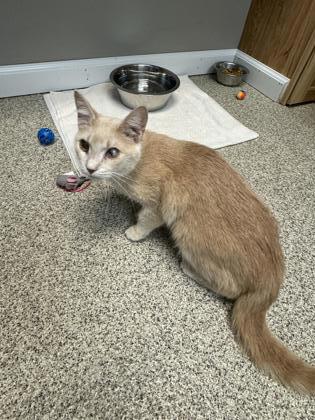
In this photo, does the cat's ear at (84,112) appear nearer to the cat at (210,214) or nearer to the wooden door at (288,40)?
the cat at (210,214)

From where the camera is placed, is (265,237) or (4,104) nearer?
(265,237)

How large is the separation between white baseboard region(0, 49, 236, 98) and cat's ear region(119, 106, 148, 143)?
112 centimetres

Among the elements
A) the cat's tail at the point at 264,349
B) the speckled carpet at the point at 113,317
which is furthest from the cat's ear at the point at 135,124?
the cat's tail at the point at 264,349

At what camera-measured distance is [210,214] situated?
0.77m

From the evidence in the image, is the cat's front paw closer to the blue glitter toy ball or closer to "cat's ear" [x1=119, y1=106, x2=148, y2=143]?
"cat's ear" [x1=119, y1=106, x2=148, y2=143]

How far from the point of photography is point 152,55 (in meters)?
1.84

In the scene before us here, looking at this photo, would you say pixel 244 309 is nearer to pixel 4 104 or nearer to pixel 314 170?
pixel 314 170

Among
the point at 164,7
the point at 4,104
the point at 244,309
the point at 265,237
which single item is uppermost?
the point at 164,7

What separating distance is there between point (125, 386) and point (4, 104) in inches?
60.3

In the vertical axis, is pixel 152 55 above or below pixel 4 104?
above

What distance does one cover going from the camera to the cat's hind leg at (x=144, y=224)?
3.01 ft

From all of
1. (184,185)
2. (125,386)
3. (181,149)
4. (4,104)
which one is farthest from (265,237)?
(4,104)

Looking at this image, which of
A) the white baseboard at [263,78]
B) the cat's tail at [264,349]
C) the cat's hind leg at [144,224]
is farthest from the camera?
the white baseboard at [263,78]

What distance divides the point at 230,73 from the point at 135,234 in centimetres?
Result: 154
